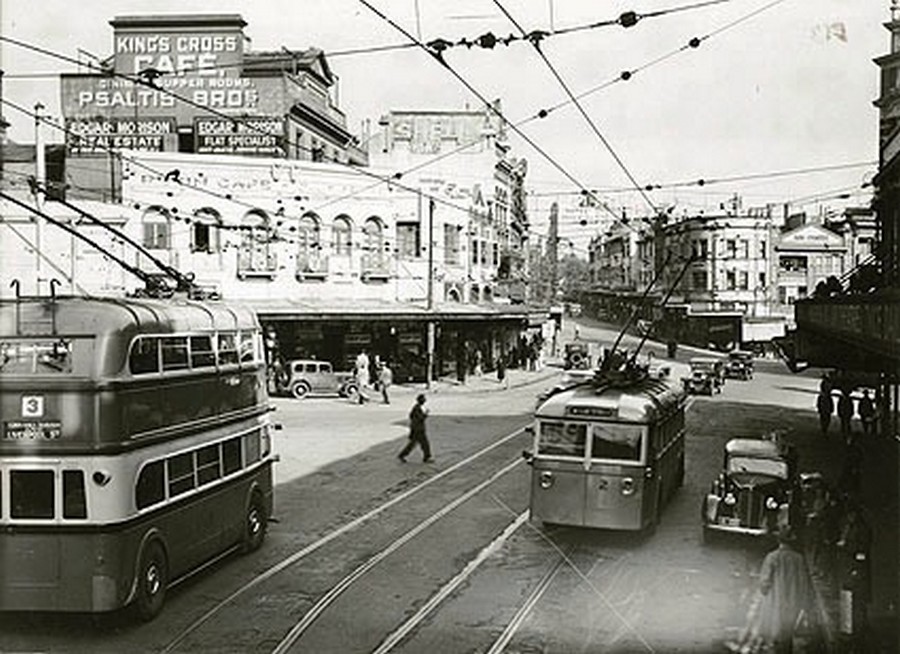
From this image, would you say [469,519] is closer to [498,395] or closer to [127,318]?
[127,318]

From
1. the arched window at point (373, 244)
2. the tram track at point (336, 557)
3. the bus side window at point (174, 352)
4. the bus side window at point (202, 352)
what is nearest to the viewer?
the tram track at point (336, 557)

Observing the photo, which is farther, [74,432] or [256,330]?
[256,330]

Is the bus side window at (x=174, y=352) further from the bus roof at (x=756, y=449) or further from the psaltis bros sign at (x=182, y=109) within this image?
the psaltis bros sign at (x=182, y=109)

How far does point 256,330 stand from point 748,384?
40.8 metres

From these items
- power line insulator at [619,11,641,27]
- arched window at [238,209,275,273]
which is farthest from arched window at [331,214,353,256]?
power line insulator at [619,11,641,27]

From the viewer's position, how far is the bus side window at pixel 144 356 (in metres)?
11.9

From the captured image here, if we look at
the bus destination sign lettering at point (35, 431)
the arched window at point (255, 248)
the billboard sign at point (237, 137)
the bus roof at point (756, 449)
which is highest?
the billboard sign at point (237, 137)

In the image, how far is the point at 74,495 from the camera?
11.4 m

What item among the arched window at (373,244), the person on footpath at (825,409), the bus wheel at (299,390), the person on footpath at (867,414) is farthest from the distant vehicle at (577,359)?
the person on footpath at (825,409)

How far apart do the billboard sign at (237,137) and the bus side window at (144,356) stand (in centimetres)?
3514

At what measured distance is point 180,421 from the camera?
13125mm

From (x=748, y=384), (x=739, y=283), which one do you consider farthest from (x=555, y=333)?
(x=748, y=384)

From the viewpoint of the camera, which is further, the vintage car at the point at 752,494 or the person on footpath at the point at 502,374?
the person on footpath at the point at 502,374

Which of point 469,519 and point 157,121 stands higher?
point 157,121
